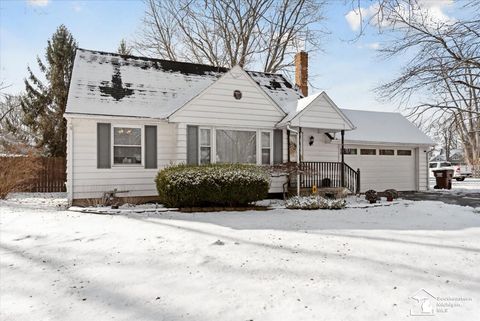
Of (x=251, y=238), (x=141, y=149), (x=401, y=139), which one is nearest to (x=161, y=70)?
(x=141, y=149)

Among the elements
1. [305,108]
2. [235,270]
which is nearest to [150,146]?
[305,108]

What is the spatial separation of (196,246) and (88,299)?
219cm

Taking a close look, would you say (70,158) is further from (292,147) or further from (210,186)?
(292,147)

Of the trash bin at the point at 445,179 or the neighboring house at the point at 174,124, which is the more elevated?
the neighboring house at the point at 174,124

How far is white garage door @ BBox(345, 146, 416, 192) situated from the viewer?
54.0ft

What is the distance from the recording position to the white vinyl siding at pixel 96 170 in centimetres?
1101

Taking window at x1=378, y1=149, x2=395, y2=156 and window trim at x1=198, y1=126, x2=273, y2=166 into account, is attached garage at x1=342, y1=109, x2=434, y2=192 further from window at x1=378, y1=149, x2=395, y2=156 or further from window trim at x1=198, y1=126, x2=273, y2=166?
window trim at x1=198, y1=126, x2=273, y2=166

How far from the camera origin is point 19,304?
148 inches

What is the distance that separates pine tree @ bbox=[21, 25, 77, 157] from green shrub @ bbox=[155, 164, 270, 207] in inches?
680

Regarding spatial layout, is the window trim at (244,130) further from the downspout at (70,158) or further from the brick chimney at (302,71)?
the brick chimney at (302,71)

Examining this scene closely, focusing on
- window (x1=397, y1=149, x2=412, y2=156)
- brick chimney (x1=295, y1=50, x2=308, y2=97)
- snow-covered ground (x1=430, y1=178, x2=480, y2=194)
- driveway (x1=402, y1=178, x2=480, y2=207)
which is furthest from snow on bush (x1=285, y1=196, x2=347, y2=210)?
snow-covered ground (x1=430, y1=178, x2=480, y2=194)

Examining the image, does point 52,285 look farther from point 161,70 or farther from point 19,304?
point 161,70

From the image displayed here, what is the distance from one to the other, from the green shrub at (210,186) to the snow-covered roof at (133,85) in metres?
2.93

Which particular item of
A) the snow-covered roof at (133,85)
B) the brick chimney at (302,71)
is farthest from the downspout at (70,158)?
the brick chimney at (302,71)
